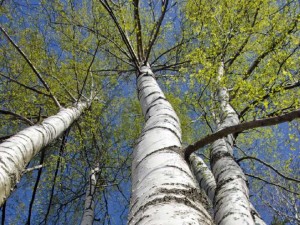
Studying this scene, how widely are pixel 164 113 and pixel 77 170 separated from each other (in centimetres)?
597

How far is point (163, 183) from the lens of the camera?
1.65m

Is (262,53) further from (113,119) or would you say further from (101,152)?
(113,119)

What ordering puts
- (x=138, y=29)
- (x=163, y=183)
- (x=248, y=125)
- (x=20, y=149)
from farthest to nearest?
(x=138, y=29), (x=20, y=149), (x=248, y=125), (x=163, y=183)

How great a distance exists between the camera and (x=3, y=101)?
6.59 metres

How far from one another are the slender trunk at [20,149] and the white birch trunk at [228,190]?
6.27 feet

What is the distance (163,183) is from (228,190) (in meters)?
1.78

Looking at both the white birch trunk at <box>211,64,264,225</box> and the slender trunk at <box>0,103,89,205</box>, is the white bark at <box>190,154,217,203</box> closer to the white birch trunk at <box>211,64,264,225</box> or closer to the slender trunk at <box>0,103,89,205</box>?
the white birch trunk at <box>211,64,264,225</box>

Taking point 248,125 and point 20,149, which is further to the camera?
point 20,149

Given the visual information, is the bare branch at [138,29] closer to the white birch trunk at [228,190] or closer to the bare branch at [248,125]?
the white birch trunk at [228,190]

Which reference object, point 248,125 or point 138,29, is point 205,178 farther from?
point 248,125

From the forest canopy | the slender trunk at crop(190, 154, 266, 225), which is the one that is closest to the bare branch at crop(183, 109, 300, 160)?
the forest canopy

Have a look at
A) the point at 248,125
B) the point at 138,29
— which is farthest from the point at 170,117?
the point at 138,29

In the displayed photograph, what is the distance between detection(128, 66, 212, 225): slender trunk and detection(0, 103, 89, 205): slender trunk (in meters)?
1.23

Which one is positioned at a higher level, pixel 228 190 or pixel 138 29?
pixel 138 29
